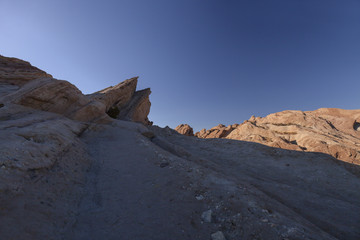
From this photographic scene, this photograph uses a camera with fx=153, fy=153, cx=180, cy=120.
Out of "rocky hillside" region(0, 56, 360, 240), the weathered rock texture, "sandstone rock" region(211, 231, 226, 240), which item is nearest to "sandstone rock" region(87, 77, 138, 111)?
"rocky hillside" region(0, 56, 360, 240)

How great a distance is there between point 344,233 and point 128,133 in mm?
14684

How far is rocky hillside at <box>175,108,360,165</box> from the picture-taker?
30172 millimetres

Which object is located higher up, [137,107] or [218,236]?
[137,107]

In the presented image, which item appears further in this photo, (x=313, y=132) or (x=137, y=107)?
(x=137, y=107)

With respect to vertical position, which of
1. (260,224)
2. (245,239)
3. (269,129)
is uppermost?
(269,129)

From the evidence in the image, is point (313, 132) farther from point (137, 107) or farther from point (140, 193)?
point (140, 193)

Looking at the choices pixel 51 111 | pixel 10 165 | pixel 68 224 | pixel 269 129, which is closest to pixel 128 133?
pixel 51 111

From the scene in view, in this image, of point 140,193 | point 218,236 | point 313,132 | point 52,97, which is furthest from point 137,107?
point 313,132

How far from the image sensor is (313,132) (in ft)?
118

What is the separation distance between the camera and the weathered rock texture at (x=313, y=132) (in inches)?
1188

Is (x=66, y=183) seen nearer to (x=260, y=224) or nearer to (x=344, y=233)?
(x=260, y=224)

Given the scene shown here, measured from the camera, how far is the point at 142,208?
5289 millimetres

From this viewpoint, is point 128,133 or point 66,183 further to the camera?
point 128,133

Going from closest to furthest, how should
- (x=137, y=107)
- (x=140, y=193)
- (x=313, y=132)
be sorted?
(x=140, y=193) < (x=313, y=132) < (x=137, y=107)
